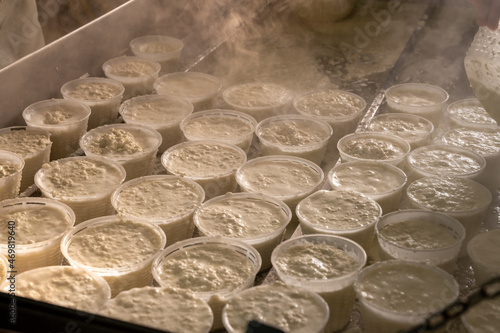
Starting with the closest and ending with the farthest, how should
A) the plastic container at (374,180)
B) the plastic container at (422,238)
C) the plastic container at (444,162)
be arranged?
the plastic container at (422,238), the plastic container at (374,180), the plastic container at (444,162)

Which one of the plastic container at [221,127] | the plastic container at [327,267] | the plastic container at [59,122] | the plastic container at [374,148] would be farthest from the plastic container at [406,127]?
the plastic container at [59,122]

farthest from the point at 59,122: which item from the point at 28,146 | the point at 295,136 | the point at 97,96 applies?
the point at 295,136

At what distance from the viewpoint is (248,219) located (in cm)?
247

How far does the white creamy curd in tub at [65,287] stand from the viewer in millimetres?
1996

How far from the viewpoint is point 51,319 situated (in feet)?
4.66

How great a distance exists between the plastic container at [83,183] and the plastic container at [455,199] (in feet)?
4.50

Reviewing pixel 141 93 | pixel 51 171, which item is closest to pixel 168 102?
pixel 141 93

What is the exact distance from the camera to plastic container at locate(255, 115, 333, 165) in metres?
3.05

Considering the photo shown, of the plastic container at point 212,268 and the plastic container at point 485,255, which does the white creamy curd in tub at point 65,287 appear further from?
the plastic container at point 485,255

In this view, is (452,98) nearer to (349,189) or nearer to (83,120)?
(349,189)

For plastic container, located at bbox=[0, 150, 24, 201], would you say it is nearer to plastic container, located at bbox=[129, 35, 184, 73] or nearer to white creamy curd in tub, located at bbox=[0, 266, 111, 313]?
white creamy curd in tub, located at bbox=[0, 266, 111, 313]

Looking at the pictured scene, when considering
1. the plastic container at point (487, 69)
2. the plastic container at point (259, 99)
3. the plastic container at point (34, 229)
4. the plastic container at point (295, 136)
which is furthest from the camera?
the plastic container at point (259, 99)

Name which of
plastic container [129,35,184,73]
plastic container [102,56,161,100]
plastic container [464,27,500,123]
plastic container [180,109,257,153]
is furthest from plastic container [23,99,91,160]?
plastic container [464,27,500,123]

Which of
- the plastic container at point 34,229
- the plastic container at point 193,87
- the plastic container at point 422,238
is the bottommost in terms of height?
the plastic container at point 422,238
